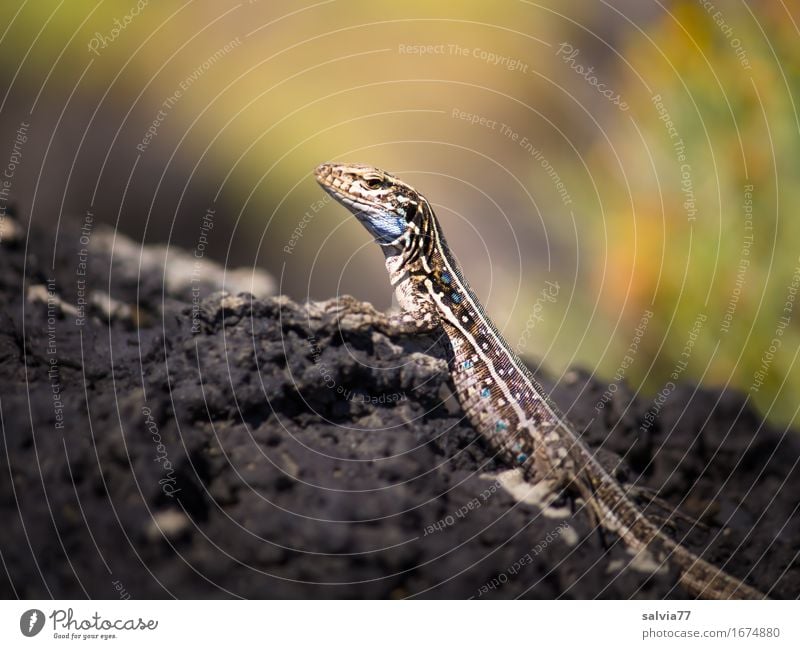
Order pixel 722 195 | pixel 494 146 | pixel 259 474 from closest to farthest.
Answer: pixel 259 474 < pixel 722 195 < pixel 494 146

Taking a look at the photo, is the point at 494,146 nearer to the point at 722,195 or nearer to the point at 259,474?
the point at 722,195

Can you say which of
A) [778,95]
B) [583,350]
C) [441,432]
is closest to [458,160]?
[583,350]

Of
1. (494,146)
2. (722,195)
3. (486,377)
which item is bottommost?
(486,377)

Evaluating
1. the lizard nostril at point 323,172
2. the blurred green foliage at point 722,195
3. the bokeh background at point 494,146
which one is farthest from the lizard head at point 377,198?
the blurred green foliage at point 722,195

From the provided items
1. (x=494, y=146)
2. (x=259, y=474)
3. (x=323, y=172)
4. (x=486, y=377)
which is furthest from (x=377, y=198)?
(x=494, y=146)

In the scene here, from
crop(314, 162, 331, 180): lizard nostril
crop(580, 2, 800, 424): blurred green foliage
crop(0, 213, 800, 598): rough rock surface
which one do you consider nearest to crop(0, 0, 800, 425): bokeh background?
crop(580, 2, 800, 424): blurred green foliage

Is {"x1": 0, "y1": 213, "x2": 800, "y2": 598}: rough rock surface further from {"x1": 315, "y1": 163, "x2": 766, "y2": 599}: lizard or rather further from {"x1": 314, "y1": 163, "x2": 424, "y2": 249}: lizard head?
{"x1": 314, "y1": 163, "x2": 424, "y2": 249}: lizard head

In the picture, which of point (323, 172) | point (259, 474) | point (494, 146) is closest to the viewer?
point (259, 474)

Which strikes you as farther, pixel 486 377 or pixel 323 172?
pixel 323 172
